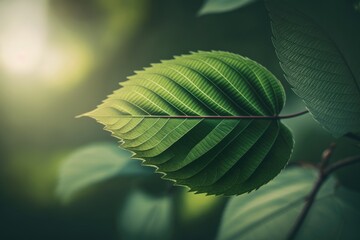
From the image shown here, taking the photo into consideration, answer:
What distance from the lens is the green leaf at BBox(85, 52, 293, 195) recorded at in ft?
1.03

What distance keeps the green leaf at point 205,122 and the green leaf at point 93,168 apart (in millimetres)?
300

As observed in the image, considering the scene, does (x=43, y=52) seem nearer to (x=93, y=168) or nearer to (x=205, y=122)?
(x=93, y=168)

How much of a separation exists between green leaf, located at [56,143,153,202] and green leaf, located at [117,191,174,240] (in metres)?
0.04

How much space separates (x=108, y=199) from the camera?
63 cm

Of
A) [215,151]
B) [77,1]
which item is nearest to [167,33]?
[77,1]

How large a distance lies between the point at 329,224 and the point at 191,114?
29 cm

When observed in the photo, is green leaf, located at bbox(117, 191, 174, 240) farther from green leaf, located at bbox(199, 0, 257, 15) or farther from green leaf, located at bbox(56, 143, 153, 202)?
green leaf, located at bbox(199, 0, 257, 15)

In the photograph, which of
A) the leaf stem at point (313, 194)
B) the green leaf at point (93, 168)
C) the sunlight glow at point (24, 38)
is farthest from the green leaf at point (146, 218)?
the sunlight glow at point (24, 38)

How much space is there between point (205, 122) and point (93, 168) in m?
0.33

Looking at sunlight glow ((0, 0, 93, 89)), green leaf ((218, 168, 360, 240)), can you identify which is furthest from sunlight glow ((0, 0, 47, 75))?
green leaf ((218, 168, 360, 240))

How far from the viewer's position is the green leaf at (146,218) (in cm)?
60

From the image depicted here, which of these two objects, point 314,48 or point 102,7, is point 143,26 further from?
point 314,48

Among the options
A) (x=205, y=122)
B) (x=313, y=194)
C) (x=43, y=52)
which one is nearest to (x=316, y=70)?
(x=205, y=122)

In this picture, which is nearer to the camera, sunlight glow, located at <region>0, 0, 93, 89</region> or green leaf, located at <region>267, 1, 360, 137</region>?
green leaf, located at <region>267, 1, 360, 137</region>
